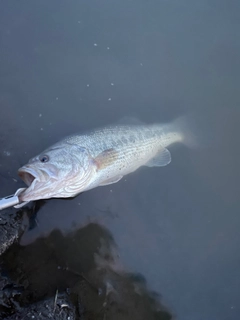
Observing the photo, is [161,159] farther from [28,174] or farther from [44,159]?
[28,174]

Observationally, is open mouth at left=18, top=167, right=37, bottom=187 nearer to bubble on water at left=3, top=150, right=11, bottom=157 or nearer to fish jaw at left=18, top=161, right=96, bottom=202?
fish jaw at left=18, top=161, right=96, bottom=202

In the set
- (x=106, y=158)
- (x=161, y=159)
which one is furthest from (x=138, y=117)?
(x=106, y=158)

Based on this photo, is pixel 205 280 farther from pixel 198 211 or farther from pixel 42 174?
pixel 42 174

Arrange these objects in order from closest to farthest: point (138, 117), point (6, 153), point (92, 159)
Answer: point (92, 159), point (6, 153), point (138, 117)

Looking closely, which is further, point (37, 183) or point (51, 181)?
point (51, 181)

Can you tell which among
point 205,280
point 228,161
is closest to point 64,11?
point 228,161

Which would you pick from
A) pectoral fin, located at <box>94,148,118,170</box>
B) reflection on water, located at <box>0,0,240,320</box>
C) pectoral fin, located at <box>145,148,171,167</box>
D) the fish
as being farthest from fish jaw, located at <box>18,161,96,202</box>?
pectoral fin, located at <box>145,148,171,167</box>
